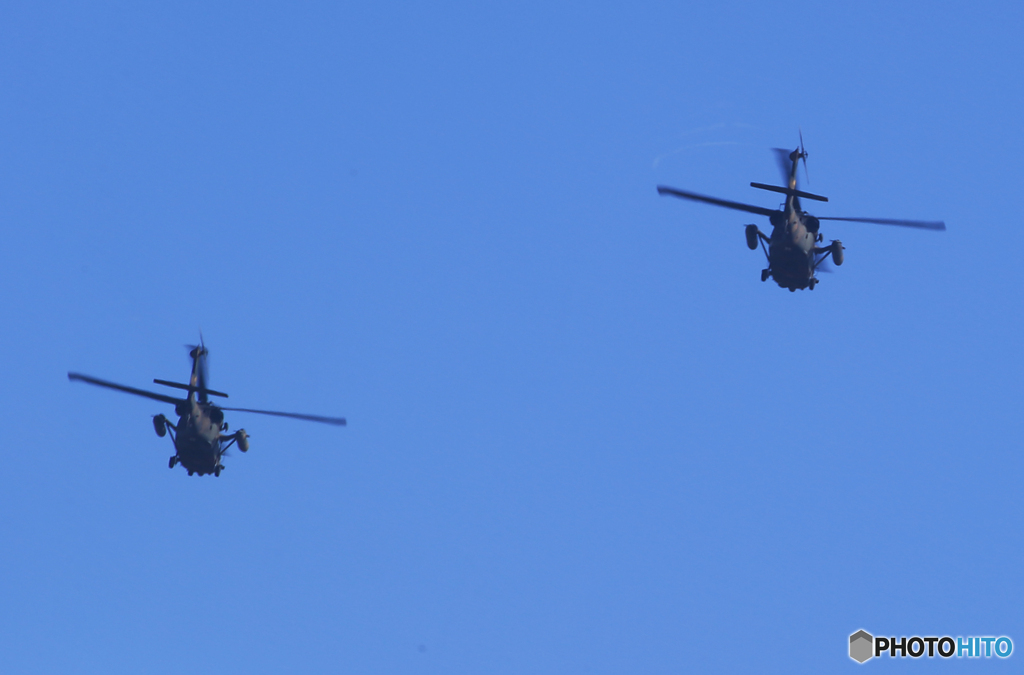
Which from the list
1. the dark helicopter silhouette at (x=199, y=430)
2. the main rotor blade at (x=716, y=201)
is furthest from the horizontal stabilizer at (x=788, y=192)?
the dark helicopter silhouette at (x=199, y=430)

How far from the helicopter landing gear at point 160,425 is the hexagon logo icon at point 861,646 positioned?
32011 millimetres

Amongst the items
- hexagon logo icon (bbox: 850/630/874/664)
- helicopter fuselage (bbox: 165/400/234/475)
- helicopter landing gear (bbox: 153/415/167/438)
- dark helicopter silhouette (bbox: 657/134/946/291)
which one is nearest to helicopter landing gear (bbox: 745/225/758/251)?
dark helicopter silhouette (bbox: 657/134/946/291)

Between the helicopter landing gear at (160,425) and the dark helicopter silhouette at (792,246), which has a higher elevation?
the dark helicopter silhouette at (792,246)

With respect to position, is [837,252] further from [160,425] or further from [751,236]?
[160,425]

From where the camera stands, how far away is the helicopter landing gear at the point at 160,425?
6656 cm

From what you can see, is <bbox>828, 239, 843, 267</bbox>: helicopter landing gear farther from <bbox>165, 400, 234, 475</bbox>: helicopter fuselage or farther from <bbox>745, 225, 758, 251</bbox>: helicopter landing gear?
<bbox>165, 400, 234, 475</bbox>: helicopter fuselage

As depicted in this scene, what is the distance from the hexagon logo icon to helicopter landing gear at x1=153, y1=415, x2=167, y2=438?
105 feet

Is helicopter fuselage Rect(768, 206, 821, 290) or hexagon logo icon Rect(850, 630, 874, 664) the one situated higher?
helicopter fuselage Rect(768, 206, 821, 290)

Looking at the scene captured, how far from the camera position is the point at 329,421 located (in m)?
65.1

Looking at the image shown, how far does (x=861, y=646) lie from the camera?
231 feet

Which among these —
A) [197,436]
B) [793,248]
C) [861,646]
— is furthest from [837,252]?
[197,436]

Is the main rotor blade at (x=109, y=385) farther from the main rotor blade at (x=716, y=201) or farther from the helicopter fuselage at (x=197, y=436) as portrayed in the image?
the main rotor blade at (x=716, y=201)

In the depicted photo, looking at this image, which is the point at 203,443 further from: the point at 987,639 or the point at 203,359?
the point at 987,639

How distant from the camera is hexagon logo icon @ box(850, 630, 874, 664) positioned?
69.5 m
